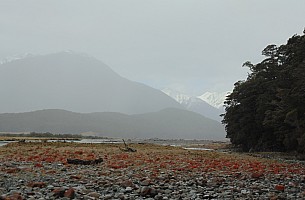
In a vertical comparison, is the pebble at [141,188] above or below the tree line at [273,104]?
below

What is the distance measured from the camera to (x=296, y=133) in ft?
110

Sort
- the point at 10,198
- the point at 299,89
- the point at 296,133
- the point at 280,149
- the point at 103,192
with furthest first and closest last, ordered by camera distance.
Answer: the point at 280,149 → the point at 296,133 → the point at 299,89 → the point at 103,192 → the point at 10,198

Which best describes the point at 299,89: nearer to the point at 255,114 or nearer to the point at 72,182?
the point at 255,114

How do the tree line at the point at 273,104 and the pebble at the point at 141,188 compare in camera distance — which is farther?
the tree line at the point at 273,104

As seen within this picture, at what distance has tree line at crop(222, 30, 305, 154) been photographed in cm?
3209

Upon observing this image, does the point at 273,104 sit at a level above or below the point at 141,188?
above

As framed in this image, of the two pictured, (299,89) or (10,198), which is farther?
(299,89)

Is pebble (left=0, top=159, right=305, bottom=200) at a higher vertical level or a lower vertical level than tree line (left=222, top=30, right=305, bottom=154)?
lower

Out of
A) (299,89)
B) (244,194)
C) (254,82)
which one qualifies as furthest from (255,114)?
(244,194)

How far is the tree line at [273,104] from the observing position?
32.1m

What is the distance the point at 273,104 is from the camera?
125ft

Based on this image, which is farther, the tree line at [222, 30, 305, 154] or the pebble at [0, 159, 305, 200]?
the tree line at [222, 30, 305, 154]

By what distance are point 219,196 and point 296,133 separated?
1062 inches

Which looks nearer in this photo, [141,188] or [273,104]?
[141,188]
